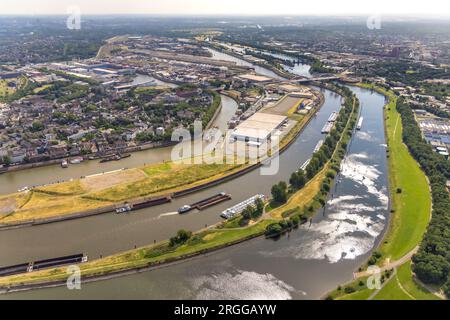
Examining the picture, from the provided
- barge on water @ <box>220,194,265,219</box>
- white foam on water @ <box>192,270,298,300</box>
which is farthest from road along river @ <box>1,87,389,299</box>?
barge on water @ <box>220,194,265,219</box>

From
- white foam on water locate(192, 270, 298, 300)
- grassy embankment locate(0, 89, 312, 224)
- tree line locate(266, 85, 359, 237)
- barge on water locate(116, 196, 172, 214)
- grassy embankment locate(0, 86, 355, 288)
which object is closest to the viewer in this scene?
white foam on water locate(192, 270, 298, 300)

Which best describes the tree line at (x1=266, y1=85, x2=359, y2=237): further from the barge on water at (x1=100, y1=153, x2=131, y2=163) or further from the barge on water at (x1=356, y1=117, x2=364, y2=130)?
the barge on water at (x1=100, y1=153, x2=131, y2=163)

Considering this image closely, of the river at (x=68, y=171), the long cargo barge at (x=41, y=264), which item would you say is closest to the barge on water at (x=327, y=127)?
the river at (x=68, y=171)

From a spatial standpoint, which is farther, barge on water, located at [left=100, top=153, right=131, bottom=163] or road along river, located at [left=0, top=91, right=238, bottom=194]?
barge on water, located at [left=100, top=153, right=131, bottom=163]

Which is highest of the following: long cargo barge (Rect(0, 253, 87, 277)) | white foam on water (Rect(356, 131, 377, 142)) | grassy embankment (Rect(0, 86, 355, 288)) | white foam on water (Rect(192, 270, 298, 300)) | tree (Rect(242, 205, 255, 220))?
white foam on water (Rect(356, 131, 377, 142))

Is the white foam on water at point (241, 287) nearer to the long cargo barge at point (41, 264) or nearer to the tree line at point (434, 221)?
the tree line at point (434, 221)
